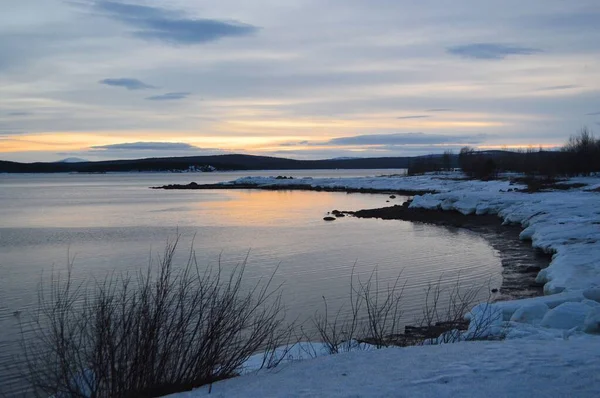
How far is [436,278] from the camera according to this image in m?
15.7

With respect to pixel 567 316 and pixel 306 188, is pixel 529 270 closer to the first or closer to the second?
pixel 567 316

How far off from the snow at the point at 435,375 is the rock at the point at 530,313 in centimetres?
319

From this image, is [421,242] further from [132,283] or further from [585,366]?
[585,366]

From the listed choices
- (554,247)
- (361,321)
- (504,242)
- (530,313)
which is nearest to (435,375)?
(530,313)

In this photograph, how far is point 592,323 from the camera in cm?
827

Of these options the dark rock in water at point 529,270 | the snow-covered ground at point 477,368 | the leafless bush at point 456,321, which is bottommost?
the dark rock in water at point 529,270

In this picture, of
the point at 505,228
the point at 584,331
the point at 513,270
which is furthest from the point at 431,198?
the point at 584,331

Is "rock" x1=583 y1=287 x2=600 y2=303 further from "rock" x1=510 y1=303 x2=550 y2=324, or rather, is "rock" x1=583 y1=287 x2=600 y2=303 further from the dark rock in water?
the dark rock in water

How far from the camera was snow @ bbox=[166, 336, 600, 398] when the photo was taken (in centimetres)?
473

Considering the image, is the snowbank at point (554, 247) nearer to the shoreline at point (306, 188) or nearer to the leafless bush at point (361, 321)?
the leafless bush at point (361, 321)

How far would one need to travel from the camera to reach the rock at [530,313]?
9273 mm

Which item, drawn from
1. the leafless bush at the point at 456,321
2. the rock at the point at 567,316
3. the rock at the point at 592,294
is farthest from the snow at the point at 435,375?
the rock at the point at 592,294

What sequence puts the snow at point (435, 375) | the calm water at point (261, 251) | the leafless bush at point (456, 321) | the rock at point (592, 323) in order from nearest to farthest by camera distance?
the snow at point (435, 375) < the leafless bush at point (456, 321) < the rock at point (592, 323) < the calm water at point (261, 251)

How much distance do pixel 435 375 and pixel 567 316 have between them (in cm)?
469
